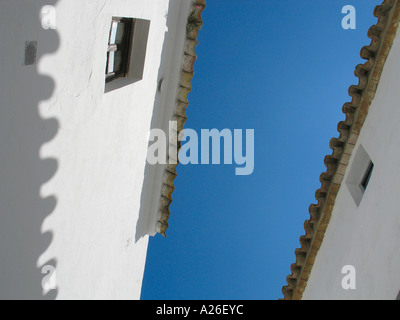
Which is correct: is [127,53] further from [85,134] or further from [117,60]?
[85,134]

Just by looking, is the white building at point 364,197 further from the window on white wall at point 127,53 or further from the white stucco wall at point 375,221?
the window on white wall at point 127,53

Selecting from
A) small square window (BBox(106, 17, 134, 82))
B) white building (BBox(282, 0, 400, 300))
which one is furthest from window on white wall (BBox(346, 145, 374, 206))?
small square window (BBox(106, 17, 134, 82))

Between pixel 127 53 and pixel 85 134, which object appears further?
pixel 127 53

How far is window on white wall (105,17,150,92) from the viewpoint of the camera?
656 cm

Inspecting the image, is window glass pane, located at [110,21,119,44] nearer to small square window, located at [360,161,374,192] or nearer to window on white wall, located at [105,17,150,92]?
window on white wall, located at [105,17,150,92]

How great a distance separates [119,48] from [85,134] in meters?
1.72

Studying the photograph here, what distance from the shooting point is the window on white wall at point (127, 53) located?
656 cm

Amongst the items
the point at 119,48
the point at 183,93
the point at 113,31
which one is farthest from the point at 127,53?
the point at 183,93

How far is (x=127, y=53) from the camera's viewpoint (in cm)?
697

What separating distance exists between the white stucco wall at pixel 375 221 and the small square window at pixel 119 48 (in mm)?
3778

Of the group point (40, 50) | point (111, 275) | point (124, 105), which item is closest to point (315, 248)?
point (111, 275)

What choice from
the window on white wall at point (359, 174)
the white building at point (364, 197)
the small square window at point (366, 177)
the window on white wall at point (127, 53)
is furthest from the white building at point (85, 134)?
the small square window at point (366, 177)
